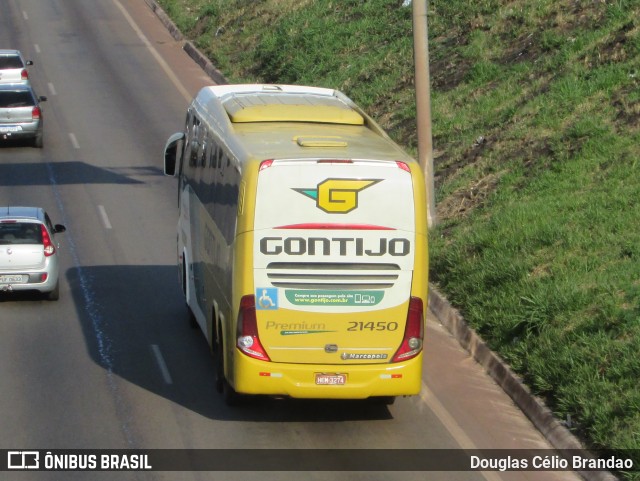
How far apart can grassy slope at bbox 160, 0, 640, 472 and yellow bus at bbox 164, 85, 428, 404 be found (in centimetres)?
231

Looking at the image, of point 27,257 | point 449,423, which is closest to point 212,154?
point 449,423

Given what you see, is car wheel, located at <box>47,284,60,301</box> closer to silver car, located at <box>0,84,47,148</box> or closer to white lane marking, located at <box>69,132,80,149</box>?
white lane marking, located at <box>69,132,80,149</box>

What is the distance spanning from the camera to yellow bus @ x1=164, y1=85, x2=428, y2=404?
1302 cm

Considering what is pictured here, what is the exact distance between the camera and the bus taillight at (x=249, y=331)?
13.2 meters

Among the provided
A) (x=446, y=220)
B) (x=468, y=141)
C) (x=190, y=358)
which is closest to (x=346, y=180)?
(x=190, y=358)

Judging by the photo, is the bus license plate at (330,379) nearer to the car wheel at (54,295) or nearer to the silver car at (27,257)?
the silver car at (27,257)

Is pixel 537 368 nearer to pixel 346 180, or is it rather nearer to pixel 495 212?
pixel 346 180

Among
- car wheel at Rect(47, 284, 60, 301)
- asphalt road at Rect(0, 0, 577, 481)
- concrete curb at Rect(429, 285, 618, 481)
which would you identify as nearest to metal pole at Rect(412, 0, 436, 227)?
concrete curb at Rect(429, 285, 618, 481)

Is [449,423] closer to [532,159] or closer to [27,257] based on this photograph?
[27,257]

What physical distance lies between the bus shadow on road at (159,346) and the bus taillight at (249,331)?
1153mm

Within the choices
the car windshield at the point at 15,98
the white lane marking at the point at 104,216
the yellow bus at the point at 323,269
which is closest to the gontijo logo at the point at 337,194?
the yellow bus at the point at 323,269

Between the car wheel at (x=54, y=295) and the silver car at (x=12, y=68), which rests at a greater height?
the car wheel at (x=54, y=295)

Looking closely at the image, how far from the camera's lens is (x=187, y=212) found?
59.9 feet

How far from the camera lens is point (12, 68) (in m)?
37.6
